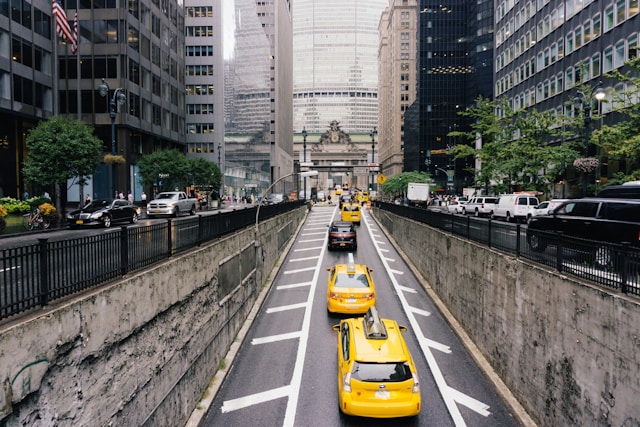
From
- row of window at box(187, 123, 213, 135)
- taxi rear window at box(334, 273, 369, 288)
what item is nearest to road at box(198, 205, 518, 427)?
taxi rear window at box(334, 273, 369, 288)

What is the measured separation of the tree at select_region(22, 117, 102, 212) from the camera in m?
32.0

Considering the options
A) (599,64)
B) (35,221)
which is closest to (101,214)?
(35,221)

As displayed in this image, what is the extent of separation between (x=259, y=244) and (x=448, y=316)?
982 cm

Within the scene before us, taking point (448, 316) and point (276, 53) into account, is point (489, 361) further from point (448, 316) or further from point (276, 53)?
point (276, 53)

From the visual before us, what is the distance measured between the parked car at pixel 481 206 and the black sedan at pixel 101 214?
29.3m

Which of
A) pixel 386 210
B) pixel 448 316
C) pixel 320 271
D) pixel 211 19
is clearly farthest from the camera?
pixel 211 19

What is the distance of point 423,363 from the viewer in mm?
14477

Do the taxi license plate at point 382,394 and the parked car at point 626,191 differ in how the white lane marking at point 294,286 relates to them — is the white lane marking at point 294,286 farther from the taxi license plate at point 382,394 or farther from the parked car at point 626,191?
the parked car at point 626,191

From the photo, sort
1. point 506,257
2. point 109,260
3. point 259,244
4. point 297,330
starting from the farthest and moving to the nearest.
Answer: point 259,244 < point 297,330 < point 506,257 < point 109,260

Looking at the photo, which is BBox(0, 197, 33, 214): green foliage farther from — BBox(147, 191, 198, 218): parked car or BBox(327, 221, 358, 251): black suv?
BBox(327, 221, 358, 251): black suv

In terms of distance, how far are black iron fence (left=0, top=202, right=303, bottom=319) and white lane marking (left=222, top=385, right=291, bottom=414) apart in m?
4.28

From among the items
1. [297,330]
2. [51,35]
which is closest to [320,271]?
[297,330]

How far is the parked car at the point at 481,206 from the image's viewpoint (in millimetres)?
41681

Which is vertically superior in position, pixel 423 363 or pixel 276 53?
pixel 276 53
